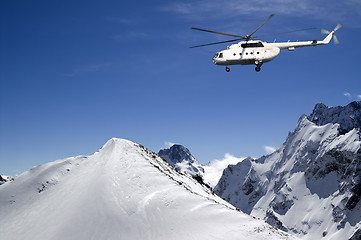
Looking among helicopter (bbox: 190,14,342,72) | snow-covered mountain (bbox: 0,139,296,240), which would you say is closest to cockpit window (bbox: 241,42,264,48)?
helicopter (bbox: 190,14,342,72)

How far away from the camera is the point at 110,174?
39500 millimetres

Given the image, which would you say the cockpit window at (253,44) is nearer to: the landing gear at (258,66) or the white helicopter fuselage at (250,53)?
the white helicopter fuselage at (250,53)

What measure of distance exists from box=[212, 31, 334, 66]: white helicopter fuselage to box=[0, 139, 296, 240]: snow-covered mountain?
18.5 metres

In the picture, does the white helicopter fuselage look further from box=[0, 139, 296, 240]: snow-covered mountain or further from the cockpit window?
box=[0, 139, 296, 240]: snow-covered mountain

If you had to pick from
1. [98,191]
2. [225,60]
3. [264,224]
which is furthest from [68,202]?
[225,60]

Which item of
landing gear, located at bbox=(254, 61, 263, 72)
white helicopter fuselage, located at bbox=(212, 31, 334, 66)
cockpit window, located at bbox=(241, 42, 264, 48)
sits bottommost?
landing gear, located at bbox=(254, 61, 263, 72)

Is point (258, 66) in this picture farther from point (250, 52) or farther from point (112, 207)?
point (112, 207)

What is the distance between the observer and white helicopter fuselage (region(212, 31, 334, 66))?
4947 centimetres

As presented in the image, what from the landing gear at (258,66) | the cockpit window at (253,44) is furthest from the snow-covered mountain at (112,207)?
the cockpit window at (253,44)

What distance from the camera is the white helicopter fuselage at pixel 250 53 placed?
49.5 metres

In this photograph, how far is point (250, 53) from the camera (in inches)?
1949

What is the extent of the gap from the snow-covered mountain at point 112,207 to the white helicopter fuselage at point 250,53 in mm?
18500

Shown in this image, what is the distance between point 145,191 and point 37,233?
1040cm

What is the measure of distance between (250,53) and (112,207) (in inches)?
1113
